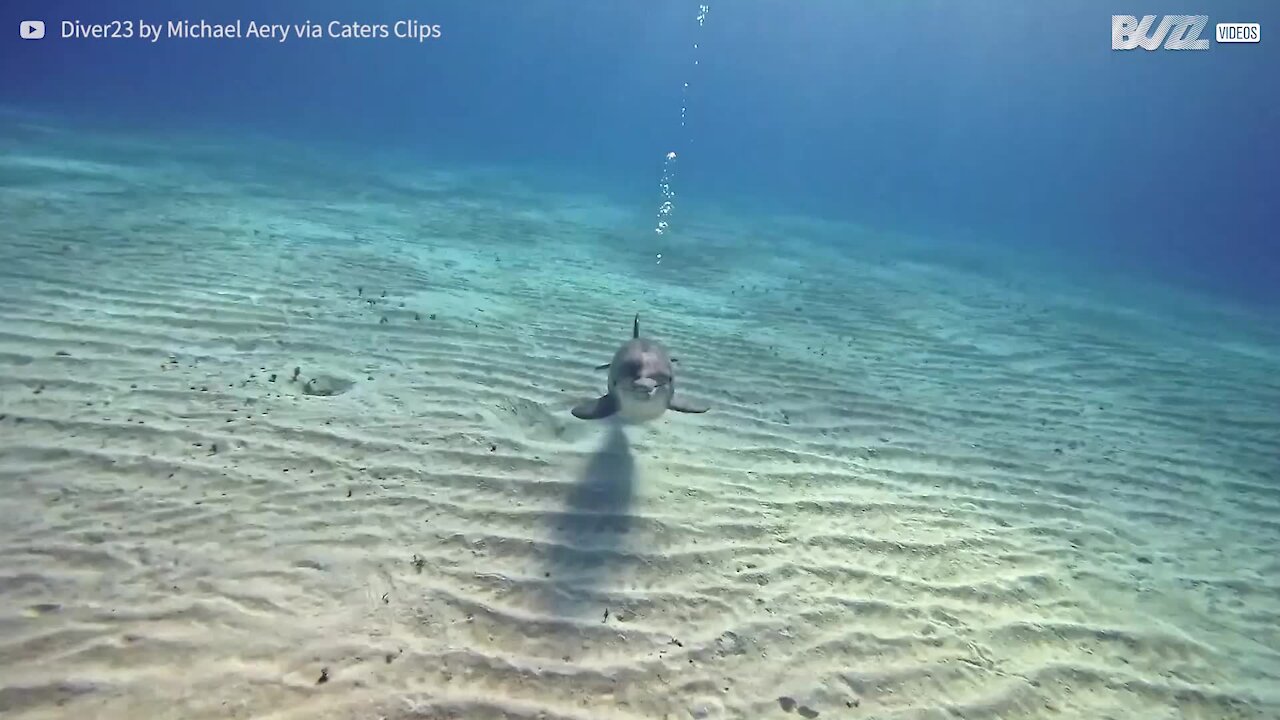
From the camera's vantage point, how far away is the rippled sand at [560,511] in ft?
11.1

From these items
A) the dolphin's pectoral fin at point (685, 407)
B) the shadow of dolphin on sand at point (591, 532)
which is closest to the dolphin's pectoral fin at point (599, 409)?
the shadow of dolphin on sand at point (591, 532)

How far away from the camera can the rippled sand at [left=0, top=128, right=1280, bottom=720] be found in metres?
3.38

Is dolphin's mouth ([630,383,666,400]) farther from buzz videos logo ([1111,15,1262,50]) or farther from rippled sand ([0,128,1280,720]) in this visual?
buzz videos logo ([1111,15,1262,50])

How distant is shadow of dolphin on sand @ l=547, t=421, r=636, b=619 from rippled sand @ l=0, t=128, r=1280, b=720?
0.03 meters

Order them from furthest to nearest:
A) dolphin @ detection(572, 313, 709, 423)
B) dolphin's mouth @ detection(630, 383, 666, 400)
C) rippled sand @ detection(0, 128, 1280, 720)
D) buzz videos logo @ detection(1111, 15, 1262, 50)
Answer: buzz videos logo @ detection(1111, 15, 1262, 50)
dolphin @ detection(572, 313, 709, 423)
dolphin's mouth @ detection(630, 383, 666, 400)
rippled sand @ detection(0, 128, 1280, 720)

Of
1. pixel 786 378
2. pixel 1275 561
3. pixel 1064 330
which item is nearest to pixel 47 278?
pixel 786 378

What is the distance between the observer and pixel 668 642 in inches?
145

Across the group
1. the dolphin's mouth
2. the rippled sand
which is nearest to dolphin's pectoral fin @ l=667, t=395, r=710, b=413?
the rippled sand

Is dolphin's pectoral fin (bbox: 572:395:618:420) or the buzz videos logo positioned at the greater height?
the buzz videos logo

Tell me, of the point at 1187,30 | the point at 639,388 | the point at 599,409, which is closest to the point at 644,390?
the point at 639,388

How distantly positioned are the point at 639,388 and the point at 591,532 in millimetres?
1119

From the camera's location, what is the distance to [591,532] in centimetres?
455

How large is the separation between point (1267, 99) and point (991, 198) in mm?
32300

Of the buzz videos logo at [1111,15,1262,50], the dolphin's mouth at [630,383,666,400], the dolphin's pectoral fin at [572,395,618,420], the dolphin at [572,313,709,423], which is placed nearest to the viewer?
the dolphin's mouth at [630,383,666,400]
